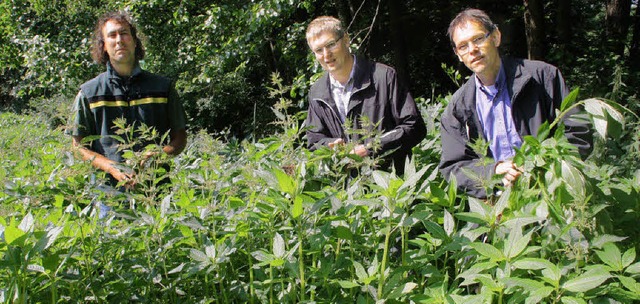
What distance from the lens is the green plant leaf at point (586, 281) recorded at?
1342 millimetres

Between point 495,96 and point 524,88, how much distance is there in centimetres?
14

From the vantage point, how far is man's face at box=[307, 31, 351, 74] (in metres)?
3.12

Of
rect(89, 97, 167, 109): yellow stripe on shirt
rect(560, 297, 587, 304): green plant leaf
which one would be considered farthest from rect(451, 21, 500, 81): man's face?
rect(89, 97, 167, 109): yellow stripe on shirt

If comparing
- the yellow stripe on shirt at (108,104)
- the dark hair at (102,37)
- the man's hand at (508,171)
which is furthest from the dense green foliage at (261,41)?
the man's hand at (508,171)

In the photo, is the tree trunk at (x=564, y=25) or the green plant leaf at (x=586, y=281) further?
the tree trunk at (x=564, y=25)

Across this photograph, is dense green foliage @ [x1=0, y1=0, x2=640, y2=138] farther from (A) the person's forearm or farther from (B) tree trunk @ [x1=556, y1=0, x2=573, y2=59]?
(A) the person's forearm

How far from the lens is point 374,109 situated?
3.08 metres

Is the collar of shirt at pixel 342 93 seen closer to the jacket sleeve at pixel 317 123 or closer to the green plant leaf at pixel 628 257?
the jacket sleeve at pixel 317 123

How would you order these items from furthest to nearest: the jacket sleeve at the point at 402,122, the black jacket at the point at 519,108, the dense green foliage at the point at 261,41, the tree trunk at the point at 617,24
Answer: the tree trunk at the point at 617,24 → the dense green foliage at the point at 261,41 → the jacket sleeve at the point at 402,122 → the black jacket at the point at 519,108

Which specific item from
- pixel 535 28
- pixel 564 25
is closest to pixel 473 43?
pixel 535 28

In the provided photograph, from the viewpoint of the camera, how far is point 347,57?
3.18m

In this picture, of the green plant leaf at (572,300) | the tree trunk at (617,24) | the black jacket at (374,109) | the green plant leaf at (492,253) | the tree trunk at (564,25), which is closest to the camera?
the green plant leaf at (572,300)

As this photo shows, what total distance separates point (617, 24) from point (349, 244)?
31.5 feet

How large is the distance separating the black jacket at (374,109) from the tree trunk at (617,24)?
25.9 feet
